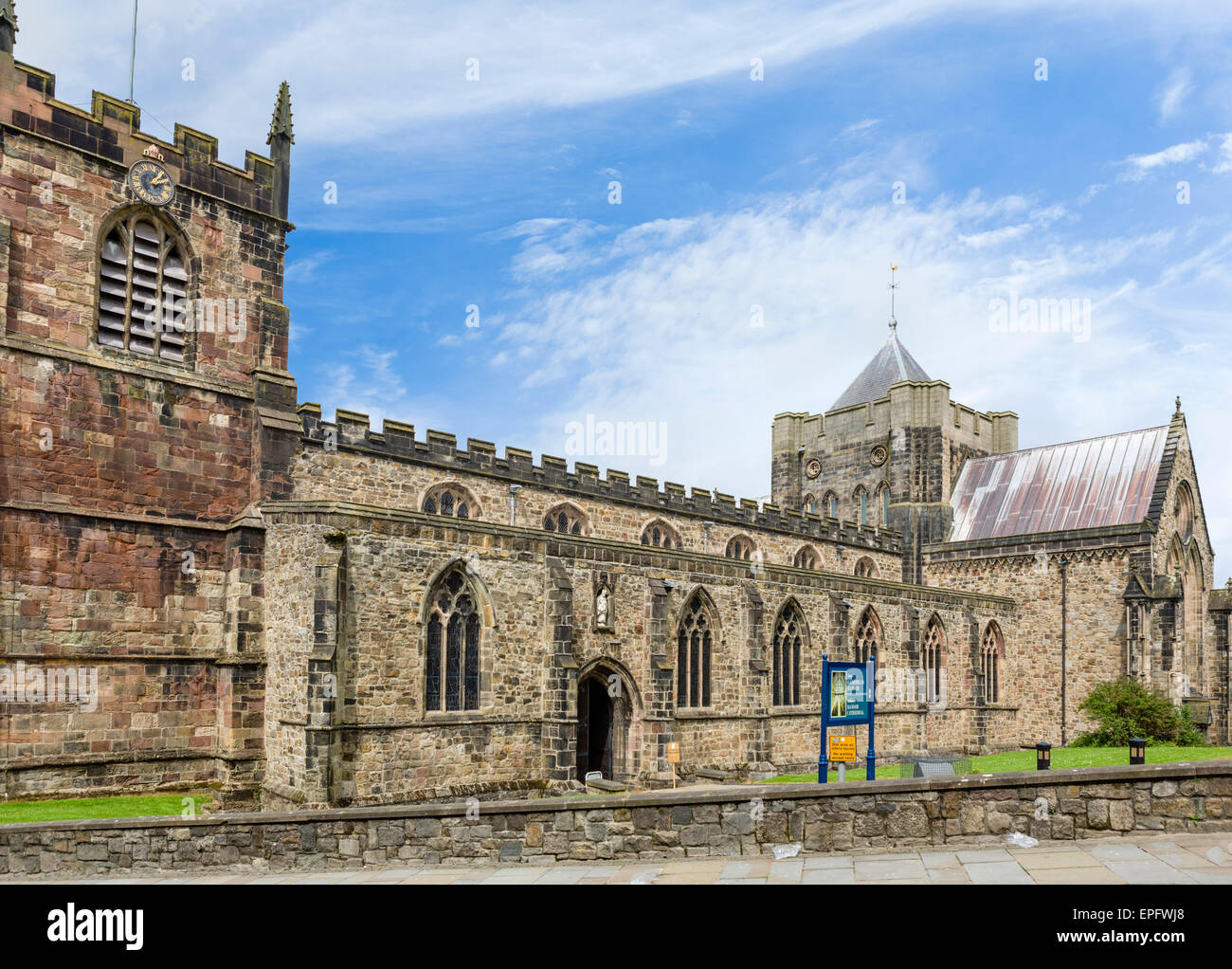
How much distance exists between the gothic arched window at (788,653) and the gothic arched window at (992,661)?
12231 millimetres

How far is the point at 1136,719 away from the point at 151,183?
3137 cm

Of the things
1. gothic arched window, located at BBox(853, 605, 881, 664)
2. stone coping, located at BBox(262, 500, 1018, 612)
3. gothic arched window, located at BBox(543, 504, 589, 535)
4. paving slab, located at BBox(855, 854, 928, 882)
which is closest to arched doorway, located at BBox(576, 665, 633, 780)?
stone coping, located at BBox(262, 500, 1018, 612)

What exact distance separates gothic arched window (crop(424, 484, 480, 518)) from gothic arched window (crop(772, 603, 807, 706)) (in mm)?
8879

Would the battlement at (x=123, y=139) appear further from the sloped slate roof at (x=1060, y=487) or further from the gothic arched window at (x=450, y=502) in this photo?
the sloped slate roof at (x=1060, y=487)

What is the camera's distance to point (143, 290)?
2031 cm

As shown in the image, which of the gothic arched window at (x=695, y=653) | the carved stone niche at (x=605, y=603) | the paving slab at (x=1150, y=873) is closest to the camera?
the paving slab at (x=1150, y=873)

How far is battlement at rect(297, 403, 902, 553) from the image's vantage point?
2333cm

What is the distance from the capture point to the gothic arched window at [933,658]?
3203 centimetres

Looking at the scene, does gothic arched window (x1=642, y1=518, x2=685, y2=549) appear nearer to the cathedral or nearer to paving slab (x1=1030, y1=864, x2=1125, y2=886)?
the cathedral

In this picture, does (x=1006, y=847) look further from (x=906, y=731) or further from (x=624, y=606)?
(x=906, y=731)

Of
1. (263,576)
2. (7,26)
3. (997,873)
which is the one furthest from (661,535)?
(997,873)

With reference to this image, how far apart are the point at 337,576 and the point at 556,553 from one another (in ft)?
16.5

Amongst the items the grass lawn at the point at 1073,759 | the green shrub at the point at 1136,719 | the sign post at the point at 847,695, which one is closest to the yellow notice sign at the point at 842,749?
the sign post at the point at 847,695
